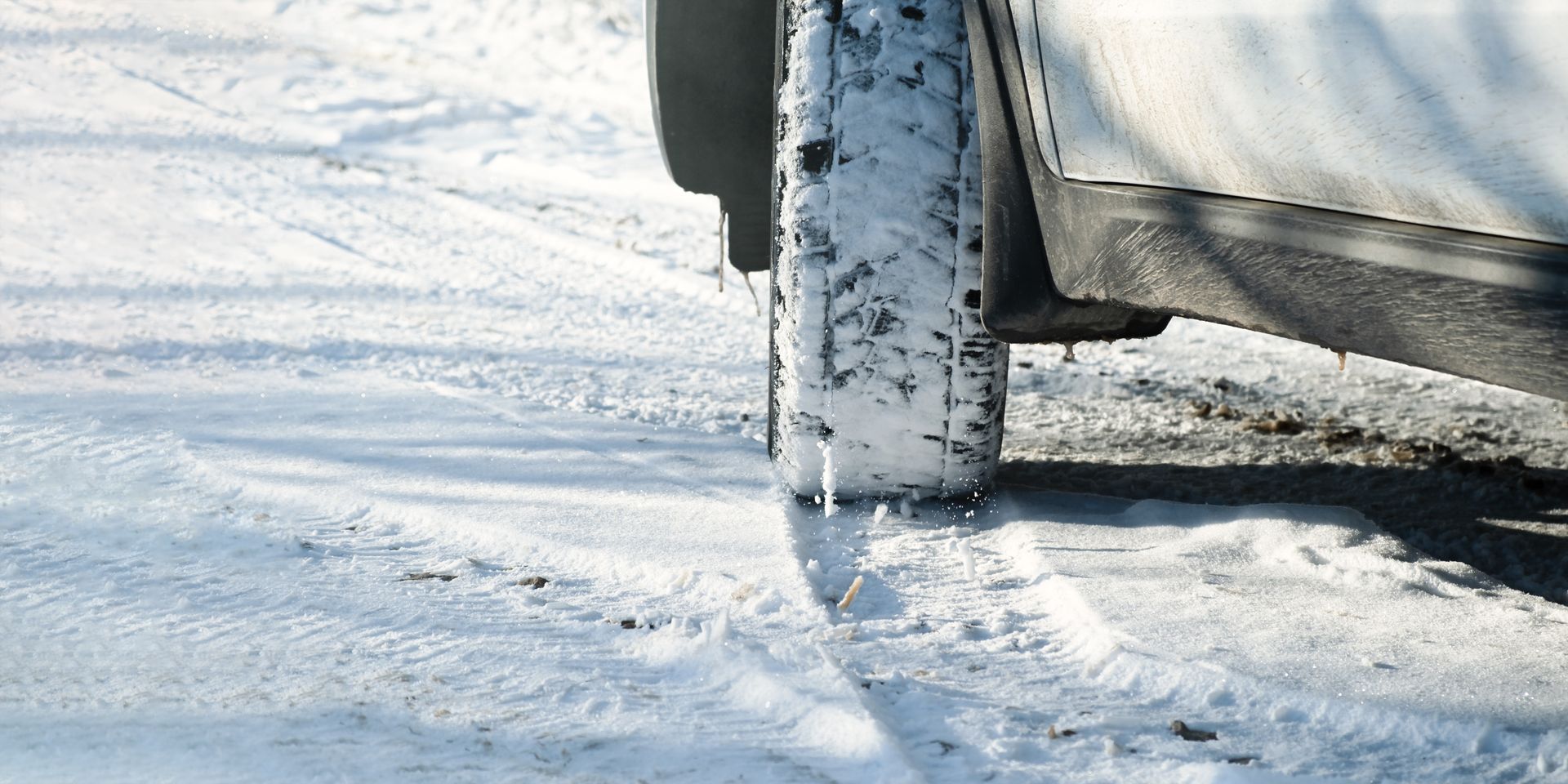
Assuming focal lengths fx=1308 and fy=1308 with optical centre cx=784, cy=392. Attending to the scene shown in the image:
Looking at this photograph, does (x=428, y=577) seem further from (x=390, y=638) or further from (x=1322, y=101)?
(x=1322, y=101)

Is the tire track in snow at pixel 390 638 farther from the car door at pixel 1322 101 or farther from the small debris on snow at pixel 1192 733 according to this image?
the car door at pixel 1322 101

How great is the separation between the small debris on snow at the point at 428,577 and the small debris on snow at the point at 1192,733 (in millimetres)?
1035

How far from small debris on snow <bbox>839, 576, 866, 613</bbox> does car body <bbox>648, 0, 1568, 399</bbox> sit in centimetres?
43

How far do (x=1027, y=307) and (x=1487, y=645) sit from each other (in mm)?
746

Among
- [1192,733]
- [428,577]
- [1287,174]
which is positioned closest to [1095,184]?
[1287,174]

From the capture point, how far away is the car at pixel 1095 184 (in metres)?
1.30

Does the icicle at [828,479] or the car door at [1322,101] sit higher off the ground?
the car door at [1322,101]

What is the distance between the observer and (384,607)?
5.97 feet

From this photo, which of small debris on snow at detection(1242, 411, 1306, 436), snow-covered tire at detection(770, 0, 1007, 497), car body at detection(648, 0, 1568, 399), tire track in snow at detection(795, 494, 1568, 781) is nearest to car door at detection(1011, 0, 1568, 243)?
car body at detection(648, 0, 1568, 399)

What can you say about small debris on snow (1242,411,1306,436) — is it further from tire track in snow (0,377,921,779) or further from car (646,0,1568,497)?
tire track in snow (0,377,921,779)

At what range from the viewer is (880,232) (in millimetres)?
2070

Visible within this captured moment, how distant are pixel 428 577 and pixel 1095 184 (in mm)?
1115

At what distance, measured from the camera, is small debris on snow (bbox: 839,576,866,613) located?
6.13 feet

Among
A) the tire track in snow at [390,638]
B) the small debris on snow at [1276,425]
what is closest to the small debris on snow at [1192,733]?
the tire track in snow at [390,638]
